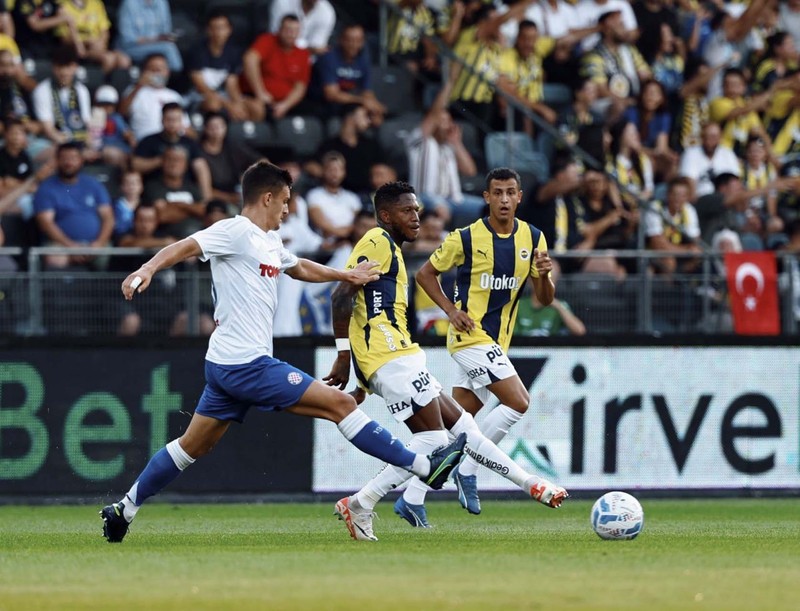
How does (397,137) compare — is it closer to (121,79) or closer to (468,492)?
(121,79)

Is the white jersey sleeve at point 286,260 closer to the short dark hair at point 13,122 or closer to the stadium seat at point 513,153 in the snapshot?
the short dark hair at point 13,122

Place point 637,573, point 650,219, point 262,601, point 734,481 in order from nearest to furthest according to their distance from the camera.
→ point 262,601 → point 637,573 → point 734,481 → point 650,219

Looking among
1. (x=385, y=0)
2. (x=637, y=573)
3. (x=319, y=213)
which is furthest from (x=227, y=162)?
(x=637, y=573)

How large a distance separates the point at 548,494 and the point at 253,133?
356 inches

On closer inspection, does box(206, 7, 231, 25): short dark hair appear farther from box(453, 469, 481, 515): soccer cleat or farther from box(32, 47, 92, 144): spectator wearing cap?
box(453, 469, 481, 515): soccer cleat

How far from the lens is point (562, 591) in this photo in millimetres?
6832

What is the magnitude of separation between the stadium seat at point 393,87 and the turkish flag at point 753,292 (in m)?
5.19

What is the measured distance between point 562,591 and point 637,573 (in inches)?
32.8

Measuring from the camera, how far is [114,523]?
953cm

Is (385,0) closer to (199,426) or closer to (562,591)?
(199,426)

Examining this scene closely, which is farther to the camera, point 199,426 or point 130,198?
point 130,198

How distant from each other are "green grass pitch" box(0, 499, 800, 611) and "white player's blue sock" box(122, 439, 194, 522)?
0.89 feet

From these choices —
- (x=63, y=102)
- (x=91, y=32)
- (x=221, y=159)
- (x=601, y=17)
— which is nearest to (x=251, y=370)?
(x=221, y=159)


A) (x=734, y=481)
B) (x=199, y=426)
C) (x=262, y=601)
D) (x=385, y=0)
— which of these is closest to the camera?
(x=262, y=601)
